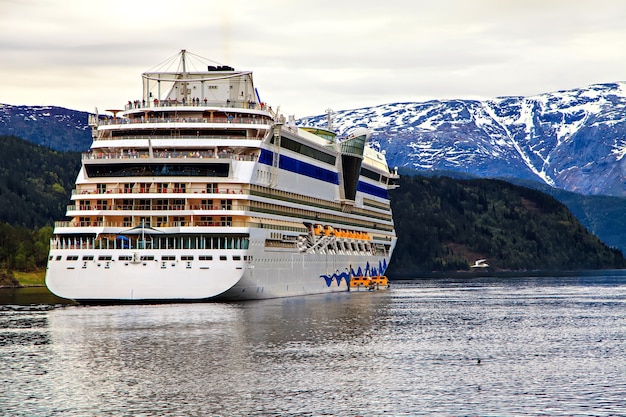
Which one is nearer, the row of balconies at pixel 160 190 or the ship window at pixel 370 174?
the row of balconies at pixel 160 190

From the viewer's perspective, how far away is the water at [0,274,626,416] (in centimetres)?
5153

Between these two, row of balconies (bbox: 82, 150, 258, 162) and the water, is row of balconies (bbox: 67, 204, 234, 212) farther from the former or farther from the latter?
the water

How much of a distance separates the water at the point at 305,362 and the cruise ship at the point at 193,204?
3.19 meters

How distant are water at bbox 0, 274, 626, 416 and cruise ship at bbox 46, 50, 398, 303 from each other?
3.19 meters

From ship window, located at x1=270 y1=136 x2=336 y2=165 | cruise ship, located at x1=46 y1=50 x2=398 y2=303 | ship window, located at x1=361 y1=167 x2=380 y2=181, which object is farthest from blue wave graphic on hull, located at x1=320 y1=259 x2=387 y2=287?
ship window, located at x1=270 y1=136 x2=336 y2=165

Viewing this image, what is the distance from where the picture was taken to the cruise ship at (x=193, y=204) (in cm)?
9969

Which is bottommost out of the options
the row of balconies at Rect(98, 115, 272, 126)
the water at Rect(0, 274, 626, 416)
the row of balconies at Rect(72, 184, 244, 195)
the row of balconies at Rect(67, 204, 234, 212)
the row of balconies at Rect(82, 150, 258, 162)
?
the water at Rect(0, 274, 626, 416)

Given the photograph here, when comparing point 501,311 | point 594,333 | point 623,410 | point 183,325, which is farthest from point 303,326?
point 623,410

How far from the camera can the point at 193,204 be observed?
105 meters

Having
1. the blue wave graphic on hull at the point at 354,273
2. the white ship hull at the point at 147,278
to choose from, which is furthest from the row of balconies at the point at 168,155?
the blue wave graphic on hull at the point at 354,273

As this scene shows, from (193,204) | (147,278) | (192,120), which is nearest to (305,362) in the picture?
(147,278)

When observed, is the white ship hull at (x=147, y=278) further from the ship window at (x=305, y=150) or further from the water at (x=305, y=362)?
the ship window at (x=305, y=150)

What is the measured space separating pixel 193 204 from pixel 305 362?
4235cm

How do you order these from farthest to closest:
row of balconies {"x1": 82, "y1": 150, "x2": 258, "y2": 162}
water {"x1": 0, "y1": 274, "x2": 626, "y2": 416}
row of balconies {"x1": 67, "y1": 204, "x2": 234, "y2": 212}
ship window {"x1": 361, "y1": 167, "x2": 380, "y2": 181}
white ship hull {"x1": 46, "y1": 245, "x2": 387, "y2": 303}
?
ship window {"x1": 361, "y1": 167, "x2": 380, "y2": 181} < row of balconies {"x1": 82, "y1": 150, "x2": 258, "y2": 162} < row of balconies {"x1": 67, "y1": 204, "x2": 234, "y2": 212} < white ship hull {"x1": 46, "y1": 245, "x2": 387, "y2": 303} < water {"x1": 0, "y1": 274, "x2": 626, "y2": 416}
